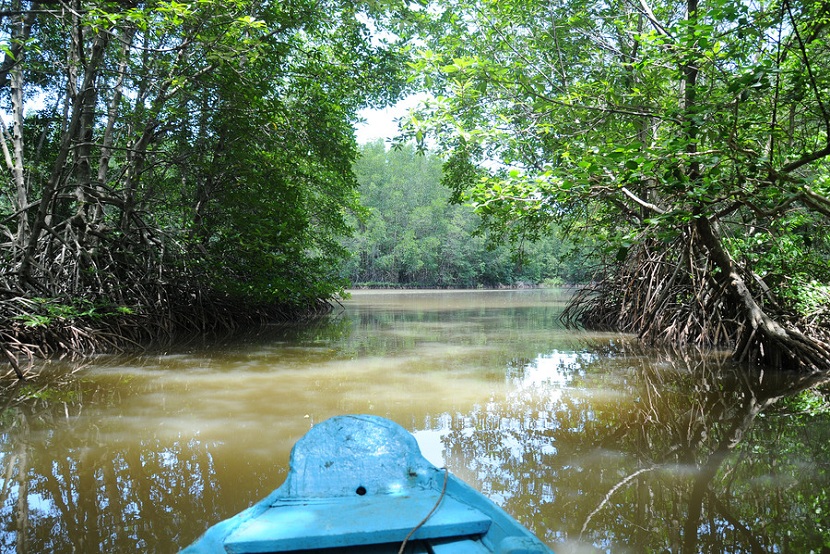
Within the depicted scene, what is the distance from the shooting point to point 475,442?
337 cm

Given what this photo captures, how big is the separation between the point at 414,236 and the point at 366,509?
35.8 meters

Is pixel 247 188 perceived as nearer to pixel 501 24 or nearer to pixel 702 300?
pixel 501 24

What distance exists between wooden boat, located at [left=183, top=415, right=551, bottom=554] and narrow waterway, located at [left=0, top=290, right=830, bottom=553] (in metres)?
0.61

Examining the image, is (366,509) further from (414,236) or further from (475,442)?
(414,236)

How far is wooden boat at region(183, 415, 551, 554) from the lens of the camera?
149 cm

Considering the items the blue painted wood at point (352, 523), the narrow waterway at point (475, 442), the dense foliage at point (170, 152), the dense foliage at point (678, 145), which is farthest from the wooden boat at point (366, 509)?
the dense foliage at point (170, 152)

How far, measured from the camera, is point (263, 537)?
4.88 ft

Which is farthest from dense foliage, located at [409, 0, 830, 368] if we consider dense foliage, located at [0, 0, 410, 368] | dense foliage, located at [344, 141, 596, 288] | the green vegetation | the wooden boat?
dense foliage, located at [344, 141, 596, 288]

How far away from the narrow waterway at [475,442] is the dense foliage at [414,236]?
2900cm

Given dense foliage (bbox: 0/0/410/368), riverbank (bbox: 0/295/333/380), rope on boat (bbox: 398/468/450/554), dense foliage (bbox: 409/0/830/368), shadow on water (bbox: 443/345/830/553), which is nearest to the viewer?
rope on boat (bbox: 398/468/450/554)

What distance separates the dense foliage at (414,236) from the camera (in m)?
36.5

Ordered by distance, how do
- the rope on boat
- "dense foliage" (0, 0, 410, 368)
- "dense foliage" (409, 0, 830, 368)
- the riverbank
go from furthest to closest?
"dense foliage" (0, 0, 410, 368)
the riverbank
"dense foliage" (409, 0, 830, 368)
the rope on boat

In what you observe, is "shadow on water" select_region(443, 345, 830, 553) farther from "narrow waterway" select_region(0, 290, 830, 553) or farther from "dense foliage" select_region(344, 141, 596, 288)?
"dense foliage" select_region(344, 141, 596, 288)

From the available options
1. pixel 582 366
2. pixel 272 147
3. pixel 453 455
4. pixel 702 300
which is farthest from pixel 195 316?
pixel 702 300
